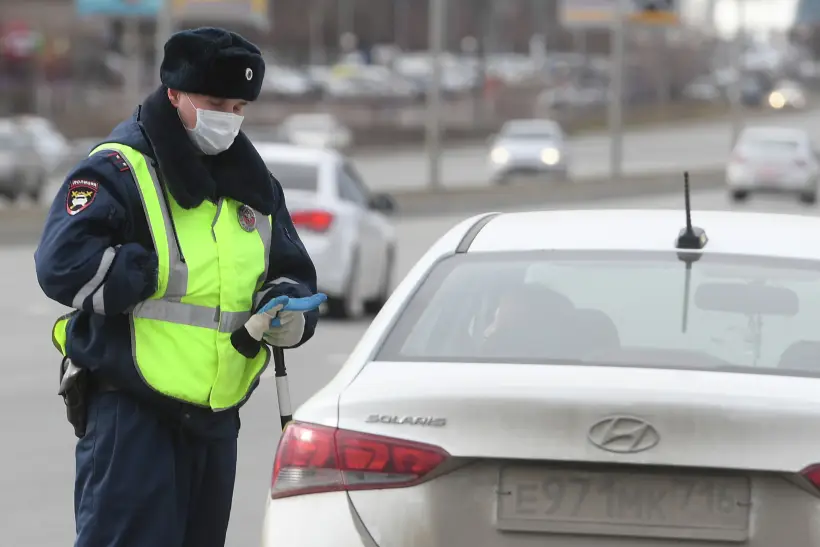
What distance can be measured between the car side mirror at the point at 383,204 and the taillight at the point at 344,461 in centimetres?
1221

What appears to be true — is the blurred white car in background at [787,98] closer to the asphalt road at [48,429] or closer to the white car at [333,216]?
the asphalt road at [48,429]

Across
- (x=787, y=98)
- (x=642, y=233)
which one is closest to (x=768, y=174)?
(x=642, y=233)

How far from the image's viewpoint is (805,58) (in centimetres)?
15900

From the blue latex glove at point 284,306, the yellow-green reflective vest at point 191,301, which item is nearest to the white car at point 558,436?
the blue latex glove at point 284,306

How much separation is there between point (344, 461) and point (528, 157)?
46.0 meters

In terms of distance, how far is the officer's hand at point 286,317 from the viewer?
16.0 feet

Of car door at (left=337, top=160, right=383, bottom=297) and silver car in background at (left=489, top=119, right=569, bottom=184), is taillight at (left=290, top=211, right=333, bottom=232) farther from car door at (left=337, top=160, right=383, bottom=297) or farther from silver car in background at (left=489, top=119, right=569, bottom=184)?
silver car in background at (left=489, top=119, right=569, bottom=184)

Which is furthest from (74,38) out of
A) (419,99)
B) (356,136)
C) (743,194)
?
(743,194)

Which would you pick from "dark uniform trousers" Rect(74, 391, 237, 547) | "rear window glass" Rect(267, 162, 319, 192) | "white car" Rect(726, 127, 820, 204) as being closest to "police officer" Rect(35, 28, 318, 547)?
"dark uniform trousers" Rect(74, 391, 237, 547)

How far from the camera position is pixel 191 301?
4840 millimetres

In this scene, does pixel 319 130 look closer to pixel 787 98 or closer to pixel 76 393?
pixel 787 98

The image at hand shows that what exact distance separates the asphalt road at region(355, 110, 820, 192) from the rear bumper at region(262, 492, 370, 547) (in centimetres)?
4079

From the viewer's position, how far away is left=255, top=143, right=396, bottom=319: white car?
56.3ft

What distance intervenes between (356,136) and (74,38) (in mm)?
27574
